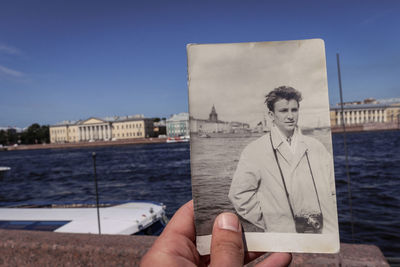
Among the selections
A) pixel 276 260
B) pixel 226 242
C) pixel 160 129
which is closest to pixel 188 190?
pixel 276 260

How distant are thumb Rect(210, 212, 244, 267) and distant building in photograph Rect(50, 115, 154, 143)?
224ft

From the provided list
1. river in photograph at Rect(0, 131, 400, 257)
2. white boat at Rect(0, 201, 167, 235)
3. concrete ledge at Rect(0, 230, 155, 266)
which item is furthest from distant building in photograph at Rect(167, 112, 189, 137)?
concrete ledge at Rect(0, 230, 155, 266)

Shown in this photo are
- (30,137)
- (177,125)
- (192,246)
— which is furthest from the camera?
(30,137)

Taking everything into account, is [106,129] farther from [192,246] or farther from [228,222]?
[228,222]

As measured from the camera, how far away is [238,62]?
0.96m

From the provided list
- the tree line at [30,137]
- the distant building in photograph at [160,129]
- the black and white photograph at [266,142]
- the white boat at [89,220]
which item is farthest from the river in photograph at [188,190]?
the tree line at [30,137]

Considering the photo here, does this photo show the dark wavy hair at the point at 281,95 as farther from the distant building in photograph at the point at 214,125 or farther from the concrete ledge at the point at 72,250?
the concrete ledge at the point at 72,250

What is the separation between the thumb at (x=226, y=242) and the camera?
91cm

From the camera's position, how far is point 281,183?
0.95 m

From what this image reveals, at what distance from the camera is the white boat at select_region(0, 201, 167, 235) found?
4445 millimetres

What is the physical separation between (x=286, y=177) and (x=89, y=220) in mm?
4510

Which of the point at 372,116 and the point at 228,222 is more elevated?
the point at 372,116

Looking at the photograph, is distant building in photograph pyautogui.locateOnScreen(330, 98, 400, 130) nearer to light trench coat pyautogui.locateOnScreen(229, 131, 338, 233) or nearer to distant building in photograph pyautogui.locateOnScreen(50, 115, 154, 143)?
distant building in photograph pyautogui.locateOnScreen(50, 115, 154, 143)

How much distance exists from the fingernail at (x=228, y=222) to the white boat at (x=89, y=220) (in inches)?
150
